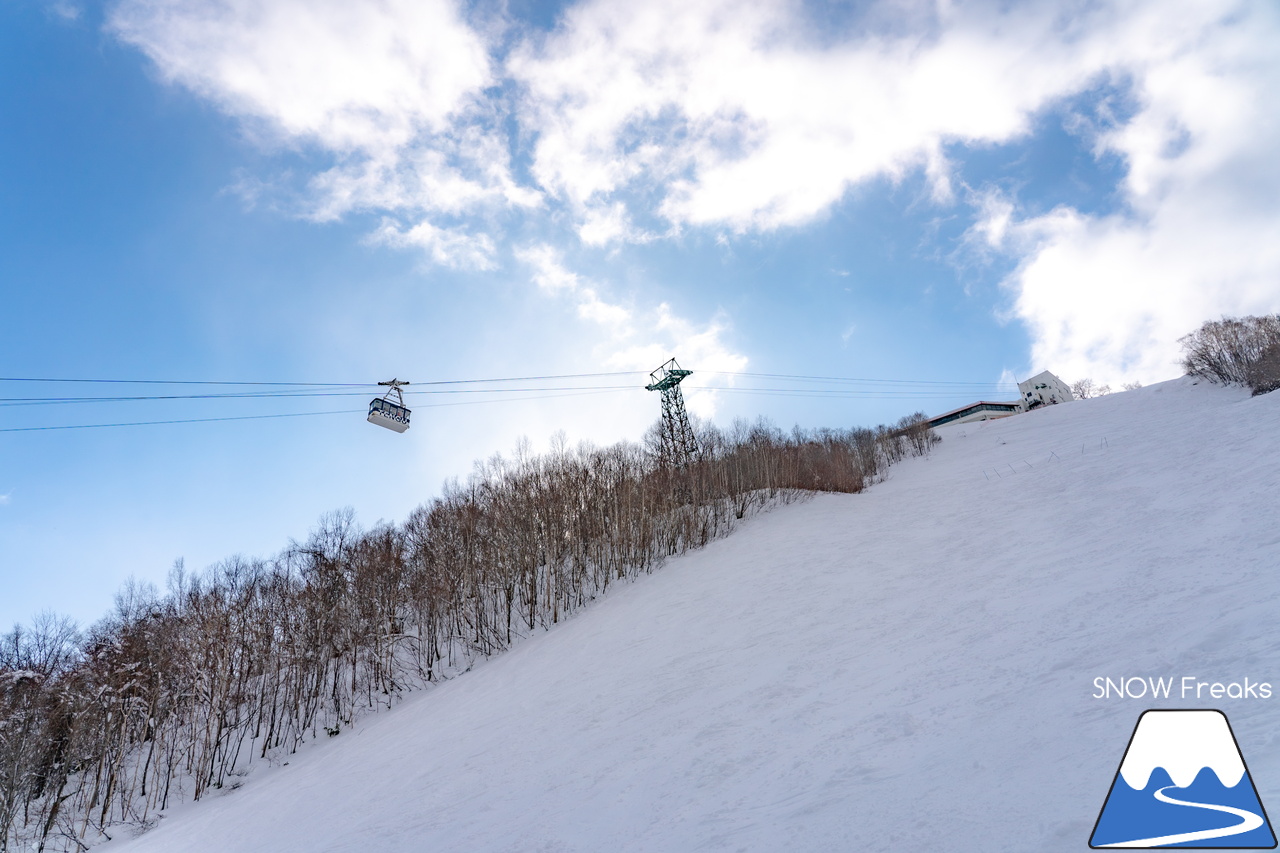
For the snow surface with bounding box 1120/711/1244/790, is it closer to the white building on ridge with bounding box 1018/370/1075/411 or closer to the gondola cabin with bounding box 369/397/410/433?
the gondola cabin with bounding box 369/397/410/433

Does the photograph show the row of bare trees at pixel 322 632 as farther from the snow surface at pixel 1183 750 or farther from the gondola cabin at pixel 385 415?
the snow surface at pixel 1183 750

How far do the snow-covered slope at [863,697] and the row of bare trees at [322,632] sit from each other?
3.06 meters

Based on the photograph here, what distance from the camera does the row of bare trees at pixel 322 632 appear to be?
18688 millimetres

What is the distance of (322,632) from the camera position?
74.2 feet

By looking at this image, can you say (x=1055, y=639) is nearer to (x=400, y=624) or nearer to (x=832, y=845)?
(x=832, y=845)

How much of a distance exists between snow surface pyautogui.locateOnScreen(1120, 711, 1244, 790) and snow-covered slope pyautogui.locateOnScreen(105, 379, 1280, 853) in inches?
6.1

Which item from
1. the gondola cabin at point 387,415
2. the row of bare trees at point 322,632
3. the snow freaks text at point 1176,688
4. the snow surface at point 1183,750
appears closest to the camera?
the snow surface at point 1183,750

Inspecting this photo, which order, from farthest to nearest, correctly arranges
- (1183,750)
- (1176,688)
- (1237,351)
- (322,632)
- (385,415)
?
(1237,351), (322,632), (385,415), (1176,688), (1183,750)

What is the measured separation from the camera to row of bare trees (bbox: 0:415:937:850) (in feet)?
61.3

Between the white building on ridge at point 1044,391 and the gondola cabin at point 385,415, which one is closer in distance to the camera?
the gondola cabin at point 385,415

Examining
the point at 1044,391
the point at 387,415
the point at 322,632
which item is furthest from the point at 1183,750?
the point at 1044,391

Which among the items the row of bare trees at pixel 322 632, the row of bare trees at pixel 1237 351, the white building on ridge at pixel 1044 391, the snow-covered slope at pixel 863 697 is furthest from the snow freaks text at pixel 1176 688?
the white building on ridge at pixel 1044 391

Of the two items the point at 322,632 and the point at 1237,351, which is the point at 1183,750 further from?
the point at 1237,351

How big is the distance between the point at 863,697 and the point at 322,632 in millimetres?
23023
